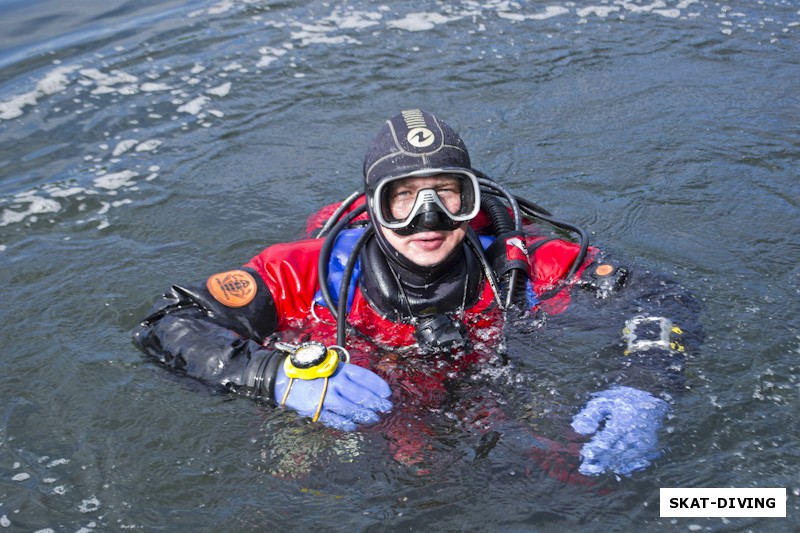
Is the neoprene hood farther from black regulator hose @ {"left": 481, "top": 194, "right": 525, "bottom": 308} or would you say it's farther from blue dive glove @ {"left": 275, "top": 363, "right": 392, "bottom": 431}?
blue dive glove @ {"left": 275, "top": 363, "right": 392, "bottom": 431}

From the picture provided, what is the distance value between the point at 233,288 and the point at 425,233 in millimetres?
875

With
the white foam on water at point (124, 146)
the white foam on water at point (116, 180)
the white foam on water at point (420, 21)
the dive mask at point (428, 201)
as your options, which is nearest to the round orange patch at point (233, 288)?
the dive mask at point (428, 201)

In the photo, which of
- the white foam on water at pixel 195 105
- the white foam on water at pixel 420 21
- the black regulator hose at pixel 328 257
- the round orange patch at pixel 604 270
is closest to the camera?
the black regulator hose at pixel 328 257

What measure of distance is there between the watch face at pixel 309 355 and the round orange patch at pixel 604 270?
1319 millimetres

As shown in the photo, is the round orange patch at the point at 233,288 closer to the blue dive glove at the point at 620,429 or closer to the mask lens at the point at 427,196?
the mask lens at the point at 427,196

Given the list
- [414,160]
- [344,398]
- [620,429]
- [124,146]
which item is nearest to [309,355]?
[344,398]

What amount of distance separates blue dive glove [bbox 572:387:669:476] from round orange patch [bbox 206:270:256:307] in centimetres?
146

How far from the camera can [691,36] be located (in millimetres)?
7531

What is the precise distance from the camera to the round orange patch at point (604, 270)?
12.2ft

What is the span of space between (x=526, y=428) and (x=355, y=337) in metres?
0.87

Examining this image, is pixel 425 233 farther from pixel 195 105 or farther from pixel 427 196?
pixel 195 105

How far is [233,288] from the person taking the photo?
357 cm

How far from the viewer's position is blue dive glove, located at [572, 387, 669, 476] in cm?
289

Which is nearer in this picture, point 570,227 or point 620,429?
point 620,429
